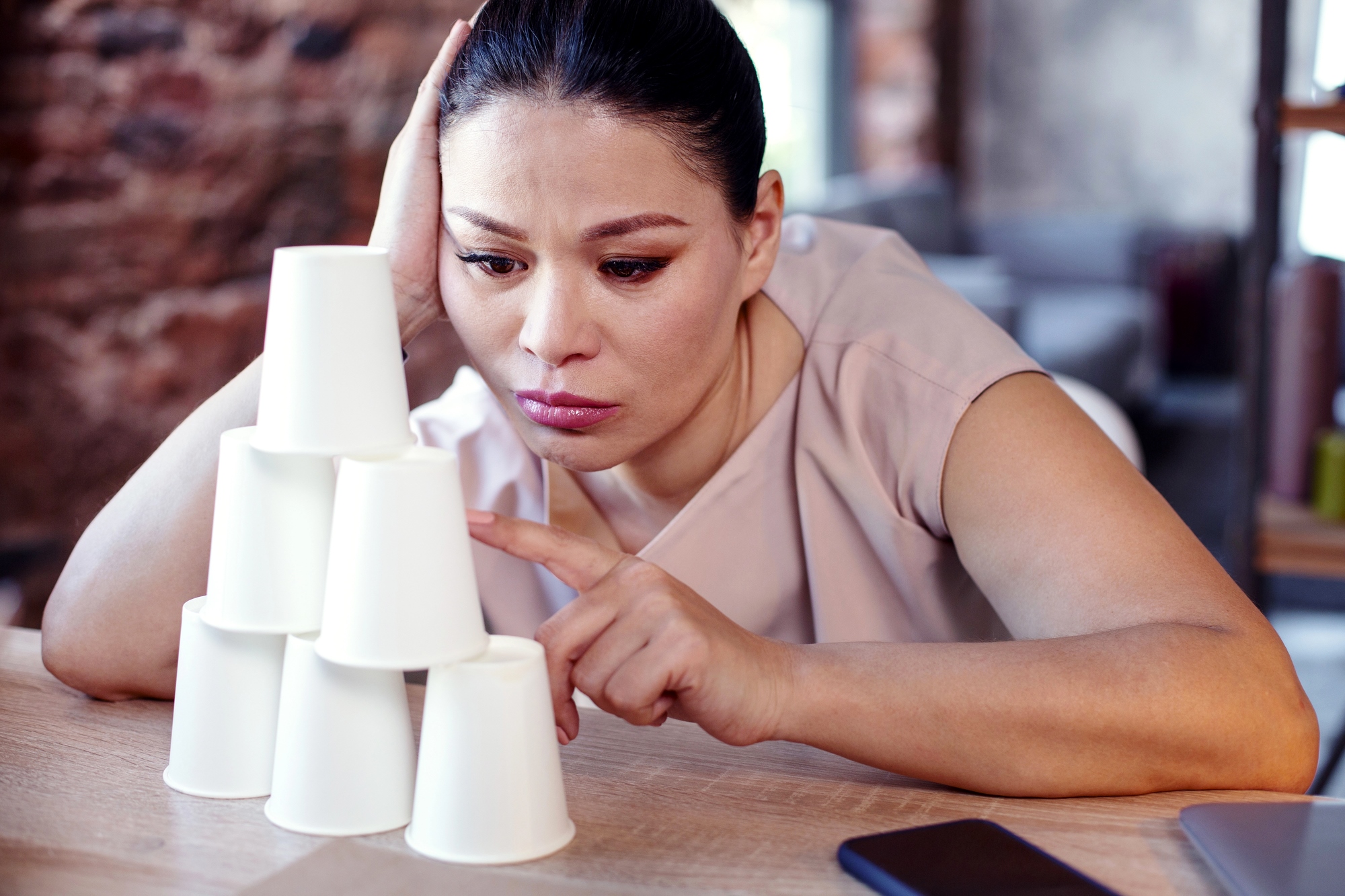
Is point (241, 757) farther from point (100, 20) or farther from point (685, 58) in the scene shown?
point (100, 20)

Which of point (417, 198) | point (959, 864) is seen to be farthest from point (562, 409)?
point (959, 864)

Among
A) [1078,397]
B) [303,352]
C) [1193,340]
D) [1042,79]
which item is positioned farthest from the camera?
[1042,79]

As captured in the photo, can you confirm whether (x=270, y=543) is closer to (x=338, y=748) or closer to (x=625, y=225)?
(x=338, y=748)

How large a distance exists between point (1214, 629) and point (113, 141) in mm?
2125

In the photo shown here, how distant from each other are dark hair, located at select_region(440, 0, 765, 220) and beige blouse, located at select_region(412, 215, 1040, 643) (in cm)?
18

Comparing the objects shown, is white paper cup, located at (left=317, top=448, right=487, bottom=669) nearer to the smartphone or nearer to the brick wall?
the smartphone

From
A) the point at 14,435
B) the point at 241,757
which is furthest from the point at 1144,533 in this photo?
the point at 14,435

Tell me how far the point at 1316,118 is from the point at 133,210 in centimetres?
203

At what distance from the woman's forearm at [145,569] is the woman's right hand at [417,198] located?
0.51 feet

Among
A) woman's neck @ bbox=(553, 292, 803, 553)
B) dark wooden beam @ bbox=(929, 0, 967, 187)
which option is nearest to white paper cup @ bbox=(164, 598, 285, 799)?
woman's neck @ bbox=(553, 292, 803, 553)

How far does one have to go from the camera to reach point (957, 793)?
789mm

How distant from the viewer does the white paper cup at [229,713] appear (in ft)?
2.47

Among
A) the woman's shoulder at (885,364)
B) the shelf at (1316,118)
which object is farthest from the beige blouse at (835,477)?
the shelf at (1316,118)

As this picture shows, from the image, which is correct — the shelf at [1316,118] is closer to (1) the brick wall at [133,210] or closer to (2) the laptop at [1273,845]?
(2) the laptop at [1273,845]
